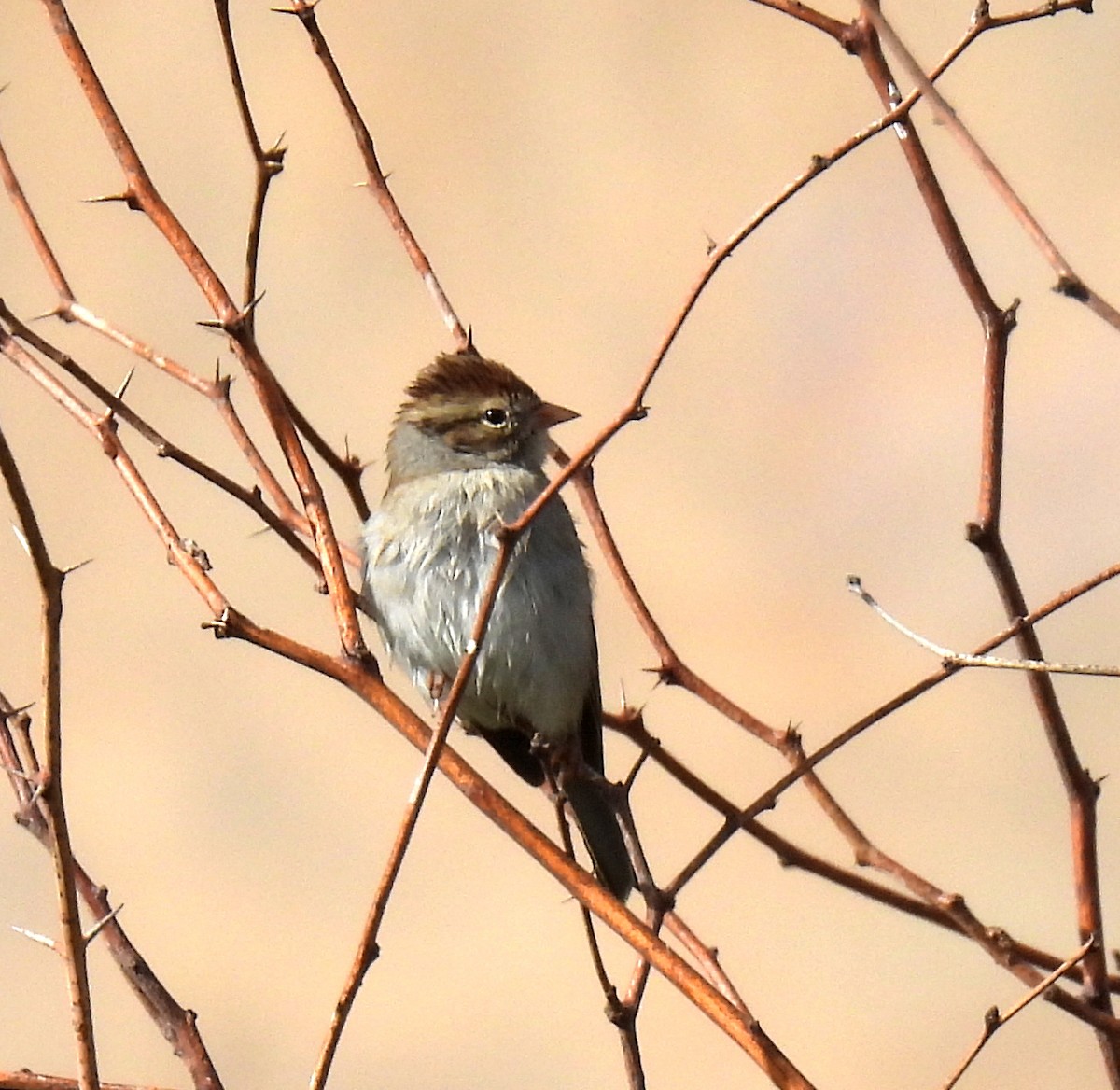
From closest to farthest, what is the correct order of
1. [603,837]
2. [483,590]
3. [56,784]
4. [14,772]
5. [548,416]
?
[56,784] → [14,772] → [483,590] → [603,837] → [548,416]

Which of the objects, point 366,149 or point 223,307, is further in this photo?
point 366,149

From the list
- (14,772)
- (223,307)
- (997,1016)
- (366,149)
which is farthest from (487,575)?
(997,1016)

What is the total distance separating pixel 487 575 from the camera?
343 cm

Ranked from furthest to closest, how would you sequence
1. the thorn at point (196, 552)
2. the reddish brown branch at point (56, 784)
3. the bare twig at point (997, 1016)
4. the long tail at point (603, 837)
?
the long tail at point (603, 837)
the thorn at point (196, 552)
the bare twig at point (997, 1016)
the reddish brown branch at point (56, 784)

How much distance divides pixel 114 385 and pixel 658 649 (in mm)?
6469

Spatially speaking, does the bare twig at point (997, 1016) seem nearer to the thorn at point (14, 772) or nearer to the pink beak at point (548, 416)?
the thorn at point (14, 772)

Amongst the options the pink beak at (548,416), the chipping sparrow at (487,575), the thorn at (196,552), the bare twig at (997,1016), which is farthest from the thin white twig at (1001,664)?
the pink beak at (548,416)

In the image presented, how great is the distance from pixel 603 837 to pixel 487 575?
615 mm

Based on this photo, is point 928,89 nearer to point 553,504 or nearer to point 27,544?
point 27,544

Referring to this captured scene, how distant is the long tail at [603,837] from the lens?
3434mm

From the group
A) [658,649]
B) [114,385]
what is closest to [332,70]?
[658,649]

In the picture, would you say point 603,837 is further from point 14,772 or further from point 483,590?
point 14,772

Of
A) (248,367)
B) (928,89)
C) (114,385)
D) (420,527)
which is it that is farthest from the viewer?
(114,385)

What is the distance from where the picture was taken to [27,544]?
1.58 m
